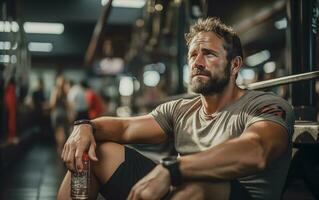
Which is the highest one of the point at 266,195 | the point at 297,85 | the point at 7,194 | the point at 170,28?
the point at 170,28

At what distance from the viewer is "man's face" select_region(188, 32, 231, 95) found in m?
2.09

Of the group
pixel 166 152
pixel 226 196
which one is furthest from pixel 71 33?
pixel 226 196

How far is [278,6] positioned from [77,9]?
6892 mm

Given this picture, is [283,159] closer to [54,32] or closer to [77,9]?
[77,9]

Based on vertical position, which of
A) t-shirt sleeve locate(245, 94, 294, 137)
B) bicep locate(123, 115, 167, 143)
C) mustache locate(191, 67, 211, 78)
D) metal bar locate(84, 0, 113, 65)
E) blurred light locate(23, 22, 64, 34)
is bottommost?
bicep locate(123, 115, 167, 143)

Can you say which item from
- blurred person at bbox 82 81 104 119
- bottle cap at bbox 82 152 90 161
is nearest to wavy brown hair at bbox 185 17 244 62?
bottle cap at bbox 82 152 90 161

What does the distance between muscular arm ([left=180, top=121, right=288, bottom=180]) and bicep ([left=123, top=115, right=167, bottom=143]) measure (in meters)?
0.70

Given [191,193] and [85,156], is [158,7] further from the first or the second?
[191,193]

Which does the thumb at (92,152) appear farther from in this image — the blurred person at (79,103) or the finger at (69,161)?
the blurred person at (79,103)

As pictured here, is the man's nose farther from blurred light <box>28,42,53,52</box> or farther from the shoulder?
blurred light <box>28,42,53,52</box>

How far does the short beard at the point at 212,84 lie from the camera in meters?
2.09

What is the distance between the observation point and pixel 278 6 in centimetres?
584

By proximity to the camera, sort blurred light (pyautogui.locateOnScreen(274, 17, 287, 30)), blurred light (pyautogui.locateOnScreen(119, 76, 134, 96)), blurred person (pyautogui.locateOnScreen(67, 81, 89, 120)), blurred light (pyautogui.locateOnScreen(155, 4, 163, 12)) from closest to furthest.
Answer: blurred light (pyautogui.locateOnScreen(155, 4, 163, 12)) < blurred person (pyautogui.locateOnScreen(67, 81, 89, 120)) < blurred light (pyautogui.locateOnScreen(274, 17, 287, 30)) < blurred light (pyautogui.locateOnScreen(119, 76, 134, 96))

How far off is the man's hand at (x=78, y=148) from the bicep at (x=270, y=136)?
0.75m
